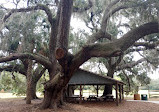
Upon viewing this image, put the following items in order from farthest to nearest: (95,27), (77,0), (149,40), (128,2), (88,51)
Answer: (95,27) < (149,40) < (77,0) < (128,2) < (88,51)

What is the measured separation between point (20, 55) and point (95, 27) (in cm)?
833

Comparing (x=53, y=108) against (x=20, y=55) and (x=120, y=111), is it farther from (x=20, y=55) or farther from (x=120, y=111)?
(x=120, y=111)

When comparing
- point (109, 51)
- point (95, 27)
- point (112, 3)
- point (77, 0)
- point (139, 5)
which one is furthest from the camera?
point (95, 27)

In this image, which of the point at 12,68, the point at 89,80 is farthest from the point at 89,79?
the point at 12,68

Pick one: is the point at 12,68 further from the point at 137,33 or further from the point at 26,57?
the point at 137,33

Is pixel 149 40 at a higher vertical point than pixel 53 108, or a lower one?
higher

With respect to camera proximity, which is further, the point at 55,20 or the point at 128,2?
the point at 55,20

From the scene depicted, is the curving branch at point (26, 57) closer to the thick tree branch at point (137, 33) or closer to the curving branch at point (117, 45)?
the curving branch at point (117, 45)

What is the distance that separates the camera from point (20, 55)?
8.65 m

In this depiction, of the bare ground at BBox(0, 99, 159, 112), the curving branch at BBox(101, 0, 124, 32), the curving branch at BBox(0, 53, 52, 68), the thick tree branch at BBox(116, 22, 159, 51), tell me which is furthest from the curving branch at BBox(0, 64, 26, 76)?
the thick tree branch at BBox(116, 22, 159, 51)

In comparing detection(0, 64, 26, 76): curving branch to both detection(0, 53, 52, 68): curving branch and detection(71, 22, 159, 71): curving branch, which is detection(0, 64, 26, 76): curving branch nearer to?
detection(0, 53, 52, 68): curving branch

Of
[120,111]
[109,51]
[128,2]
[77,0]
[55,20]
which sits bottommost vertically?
[120,111]

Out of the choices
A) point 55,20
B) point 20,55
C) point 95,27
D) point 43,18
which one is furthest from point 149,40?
point 20,55

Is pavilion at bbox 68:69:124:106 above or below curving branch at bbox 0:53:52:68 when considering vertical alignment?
below
